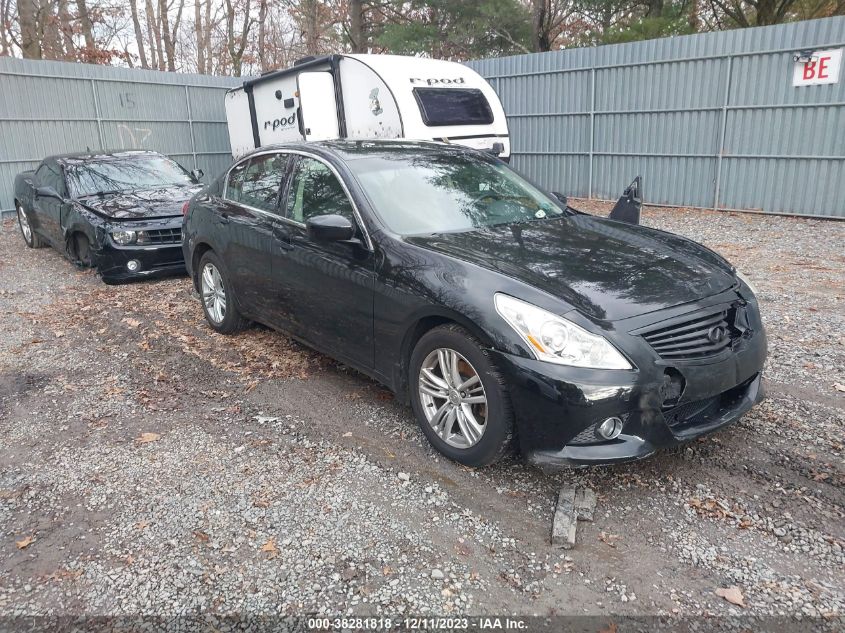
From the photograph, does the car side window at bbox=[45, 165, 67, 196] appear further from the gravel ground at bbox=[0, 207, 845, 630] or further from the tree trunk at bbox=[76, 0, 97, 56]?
the tree trunk at bbox=[76, 0, 97, 56]

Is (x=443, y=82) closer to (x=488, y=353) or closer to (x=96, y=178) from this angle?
(x=96, y=178)

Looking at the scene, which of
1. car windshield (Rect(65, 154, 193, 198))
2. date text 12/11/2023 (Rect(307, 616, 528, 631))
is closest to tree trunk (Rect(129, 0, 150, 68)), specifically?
car windshield (Rect(65, 154, 193, 198))

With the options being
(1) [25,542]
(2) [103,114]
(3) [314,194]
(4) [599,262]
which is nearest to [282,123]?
(2) [103,114]

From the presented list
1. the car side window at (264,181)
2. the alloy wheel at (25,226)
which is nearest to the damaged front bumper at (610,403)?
the car side window at (264,181)

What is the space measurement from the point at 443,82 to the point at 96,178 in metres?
5.56

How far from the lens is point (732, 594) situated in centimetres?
253

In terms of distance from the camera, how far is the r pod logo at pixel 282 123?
37.6 ft

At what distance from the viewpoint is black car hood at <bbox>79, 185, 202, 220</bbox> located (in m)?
7.84

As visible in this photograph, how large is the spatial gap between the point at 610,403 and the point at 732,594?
881mm

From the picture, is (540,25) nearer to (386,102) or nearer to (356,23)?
(356,23)

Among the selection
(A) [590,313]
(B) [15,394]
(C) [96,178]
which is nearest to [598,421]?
(A) [590,313]

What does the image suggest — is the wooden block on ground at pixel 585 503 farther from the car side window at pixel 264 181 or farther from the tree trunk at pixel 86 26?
the tree trunk at pixel 86 26

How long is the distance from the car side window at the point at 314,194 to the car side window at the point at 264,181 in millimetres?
221

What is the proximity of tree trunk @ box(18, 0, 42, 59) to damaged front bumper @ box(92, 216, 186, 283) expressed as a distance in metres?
15.6
